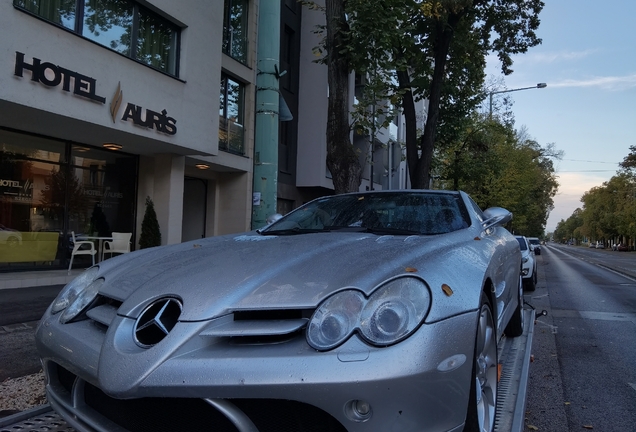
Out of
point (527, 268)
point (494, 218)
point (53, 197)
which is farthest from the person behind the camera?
point (527, 268)

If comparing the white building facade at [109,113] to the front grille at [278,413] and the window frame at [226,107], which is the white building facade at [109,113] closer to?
the window frame at [226,107]

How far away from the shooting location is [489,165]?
21844 millimetres

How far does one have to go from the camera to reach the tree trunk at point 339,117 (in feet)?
24.5

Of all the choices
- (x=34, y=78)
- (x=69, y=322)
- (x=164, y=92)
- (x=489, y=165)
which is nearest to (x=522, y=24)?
(x=489, y=165)

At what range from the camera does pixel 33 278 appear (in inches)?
333

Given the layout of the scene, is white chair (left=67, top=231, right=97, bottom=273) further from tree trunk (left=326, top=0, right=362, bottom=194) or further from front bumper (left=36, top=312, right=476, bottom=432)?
front bumper (left=36, top=312, right=476, bottom=432)

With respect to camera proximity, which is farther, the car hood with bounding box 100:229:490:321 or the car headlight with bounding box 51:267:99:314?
the car headlight with bounding box 51:267:99:314

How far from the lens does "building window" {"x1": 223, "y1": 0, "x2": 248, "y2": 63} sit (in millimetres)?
13914

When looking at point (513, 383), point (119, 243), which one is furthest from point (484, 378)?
point (119, 243)

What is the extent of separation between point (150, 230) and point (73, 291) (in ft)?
29.5

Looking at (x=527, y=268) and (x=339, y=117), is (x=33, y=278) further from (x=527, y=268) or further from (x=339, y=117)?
(x=527, y=268)

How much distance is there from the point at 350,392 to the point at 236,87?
13.8 metres

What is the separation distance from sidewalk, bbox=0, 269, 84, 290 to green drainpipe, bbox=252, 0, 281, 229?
5.76m

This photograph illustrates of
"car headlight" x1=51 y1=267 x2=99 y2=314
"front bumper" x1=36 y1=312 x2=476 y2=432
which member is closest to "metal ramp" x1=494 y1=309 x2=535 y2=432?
"front bumper" x1=36 y1=312 x2=476 y2=432
